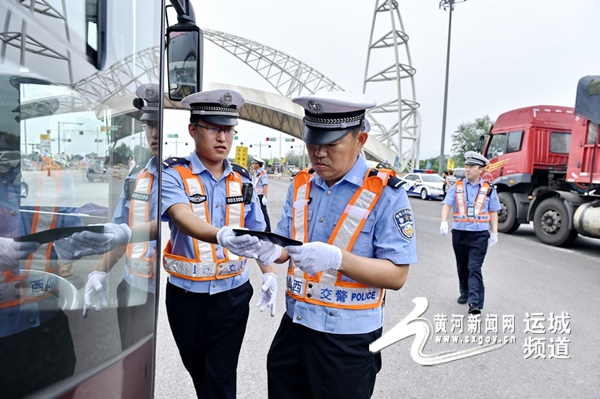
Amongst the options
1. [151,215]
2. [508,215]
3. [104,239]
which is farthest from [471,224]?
[508,215]

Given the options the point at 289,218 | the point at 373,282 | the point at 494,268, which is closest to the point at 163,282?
the point at 289,218

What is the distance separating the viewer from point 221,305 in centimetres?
210

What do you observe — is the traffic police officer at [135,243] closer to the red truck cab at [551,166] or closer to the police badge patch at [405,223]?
the police badge patch at [405,223]

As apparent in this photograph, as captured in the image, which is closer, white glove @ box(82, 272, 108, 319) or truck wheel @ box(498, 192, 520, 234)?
white glove @ box(82, 272, 108, 319)

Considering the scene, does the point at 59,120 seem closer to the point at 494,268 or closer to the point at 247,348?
the point at 247,348

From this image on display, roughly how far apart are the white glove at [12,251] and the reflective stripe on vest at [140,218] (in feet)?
1.01

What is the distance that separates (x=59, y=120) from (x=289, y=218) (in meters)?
1.13

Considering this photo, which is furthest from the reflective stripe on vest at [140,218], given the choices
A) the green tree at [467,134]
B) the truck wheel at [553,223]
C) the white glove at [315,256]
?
the green tree at [467,134]

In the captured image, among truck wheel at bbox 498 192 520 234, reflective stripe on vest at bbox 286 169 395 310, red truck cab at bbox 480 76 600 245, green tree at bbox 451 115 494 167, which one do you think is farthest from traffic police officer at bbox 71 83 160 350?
green tree at bbox 451 115 494 167

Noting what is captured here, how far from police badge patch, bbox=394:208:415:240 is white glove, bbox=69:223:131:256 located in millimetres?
972

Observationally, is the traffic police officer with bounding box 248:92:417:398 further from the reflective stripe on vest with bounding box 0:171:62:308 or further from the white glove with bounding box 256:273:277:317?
the reflective stripe on vest with bounding box 0:171:62:308

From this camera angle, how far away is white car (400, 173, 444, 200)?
20616mm

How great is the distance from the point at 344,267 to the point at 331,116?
0.59 m

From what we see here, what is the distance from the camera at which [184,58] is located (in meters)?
2.04
